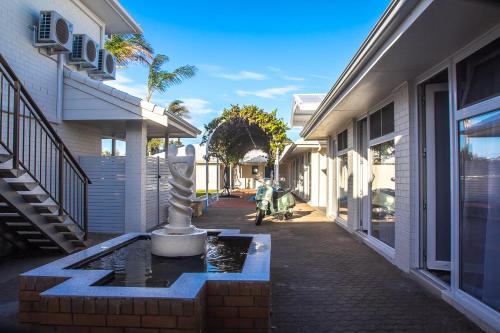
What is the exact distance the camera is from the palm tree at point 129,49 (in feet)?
56.9

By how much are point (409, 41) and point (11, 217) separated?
571 centimetres

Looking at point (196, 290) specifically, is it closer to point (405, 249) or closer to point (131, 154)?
point (405, 249)

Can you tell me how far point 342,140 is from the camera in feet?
34.8

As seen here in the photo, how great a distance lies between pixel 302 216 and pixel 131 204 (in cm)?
599

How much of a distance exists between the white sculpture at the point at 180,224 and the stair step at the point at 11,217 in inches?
105

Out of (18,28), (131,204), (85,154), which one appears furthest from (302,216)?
(18,28)

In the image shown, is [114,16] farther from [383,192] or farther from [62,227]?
[383,192]

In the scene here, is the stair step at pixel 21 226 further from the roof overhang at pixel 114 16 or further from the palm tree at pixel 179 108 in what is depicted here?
the palm tree at pixel 179 108

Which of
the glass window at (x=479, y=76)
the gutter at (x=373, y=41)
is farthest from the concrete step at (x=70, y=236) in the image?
the glass window at (x=479, y=76)

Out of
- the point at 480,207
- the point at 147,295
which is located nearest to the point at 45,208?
the point at 147,295

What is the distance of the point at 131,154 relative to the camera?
29.1 ft

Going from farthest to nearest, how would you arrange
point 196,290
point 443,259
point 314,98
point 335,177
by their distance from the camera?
point 314,98
point 335,177
point 443,259
point 196,290

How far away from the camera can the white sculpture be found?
4219mm

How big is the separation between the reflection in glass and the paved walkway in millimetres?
432
